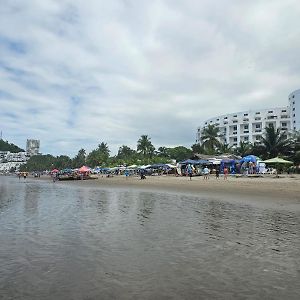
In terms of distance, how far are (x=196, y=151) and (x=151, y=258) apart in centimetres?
9278

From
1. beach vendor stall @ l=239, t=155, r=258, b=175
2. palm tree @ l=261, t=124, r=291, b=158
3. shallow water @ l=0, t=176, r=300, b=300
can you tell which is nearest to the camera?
shallow water @ l=0, t=176, r=300, b=300

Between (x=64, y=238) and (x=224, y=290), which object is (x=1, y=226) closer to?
(x=64, y=238)

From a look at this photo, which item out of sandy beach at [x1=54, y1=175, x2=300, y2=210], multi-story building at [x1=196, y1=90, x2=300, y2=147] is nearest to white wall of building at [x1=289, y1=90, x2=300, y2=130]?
multi-story building at [x1=196, y1=90, x2=300, y2=147]

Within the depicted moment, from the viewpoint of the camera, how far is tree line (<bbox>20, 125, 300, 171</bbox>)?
66312 millimetres

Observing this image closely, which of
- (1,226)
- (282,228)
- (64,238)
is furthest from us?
(1,226)

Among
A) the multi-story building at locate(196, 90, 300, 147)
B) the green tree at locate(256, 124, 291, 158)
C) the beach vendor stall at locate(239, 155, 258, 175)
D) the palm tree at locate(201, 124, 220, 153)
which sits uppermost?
the multi-story building at locate(196, 90, 300, 147)

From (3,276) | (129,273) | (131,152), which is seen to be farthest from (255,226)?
(131,152)

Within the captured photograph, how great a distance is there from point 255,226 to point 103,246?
5505mm

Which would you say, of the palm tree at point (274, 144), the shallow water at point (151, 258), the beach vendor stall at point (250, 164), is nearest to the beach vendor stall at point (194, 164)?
the beach vendor stall at point (250, 164)

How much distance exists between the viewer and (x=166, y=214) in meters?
15.2

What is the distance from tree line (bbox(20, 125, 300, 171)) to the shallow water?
4535 centimetres

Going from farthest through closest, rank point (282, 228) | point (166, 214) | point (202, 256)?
point (166, 214) < point (282, 228) < point (202, 256)

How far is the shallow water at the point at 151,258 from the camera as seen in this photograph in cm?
570

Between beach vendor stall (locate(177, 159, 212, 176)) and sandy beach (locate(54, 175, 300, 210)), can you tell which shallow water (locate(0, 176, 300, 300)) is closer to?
sandy beach (locate(54, 175, 300, 210))
